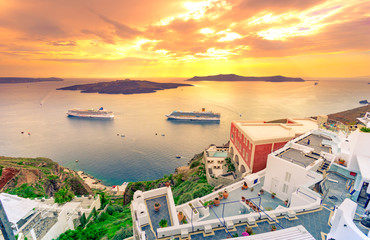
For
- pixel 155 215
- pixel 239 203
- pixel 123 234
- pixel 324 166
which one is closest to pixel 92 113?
pixel 123 234

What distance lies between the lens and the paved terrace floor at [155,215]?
32.7ft

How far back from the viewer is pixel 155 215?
11.2 m

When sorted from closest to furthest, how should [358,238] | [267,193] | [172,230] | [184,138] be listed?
[358,238] < [172,230] < [267,193] < [184,138]

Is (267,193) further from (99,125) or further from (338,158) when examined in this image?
(99,125)

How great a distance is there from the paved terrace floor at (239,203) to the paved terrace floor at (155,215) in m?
3.76

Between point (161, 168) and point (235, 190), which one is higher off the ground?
point (235, 190)

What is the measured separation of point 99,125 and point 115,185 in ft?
166

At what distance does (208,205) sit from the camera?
14258 mm

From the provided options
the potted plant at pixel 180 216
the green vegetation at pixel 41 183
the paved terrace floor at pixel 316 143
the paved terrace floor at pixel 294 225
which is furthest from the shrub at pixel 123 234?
the paved terrace floor at pixel 316 143

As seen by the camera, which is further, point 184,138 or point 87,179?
point 184,138

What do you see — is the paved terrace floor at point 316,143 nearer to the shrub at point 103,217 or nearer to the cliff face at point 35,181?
the shrub at point 103,217

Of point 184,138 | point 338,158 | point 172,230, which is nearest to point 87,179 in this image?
point 184,138

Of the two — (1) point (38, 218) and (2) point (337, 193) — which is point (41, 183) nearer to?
(1) point (38, 218)

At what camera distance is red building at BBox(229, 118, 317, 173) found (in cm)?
2272
